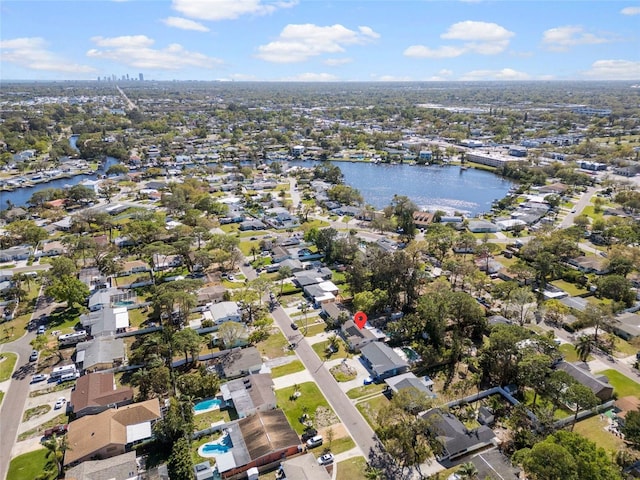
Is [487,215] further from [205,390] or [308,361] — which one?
[205,390]

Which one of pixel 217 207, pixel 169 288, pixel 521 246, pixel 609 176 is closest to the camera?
pixel 169 288

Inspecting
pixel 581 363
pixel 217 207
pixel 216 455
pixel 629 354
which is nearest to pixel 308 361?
pixel 216 455

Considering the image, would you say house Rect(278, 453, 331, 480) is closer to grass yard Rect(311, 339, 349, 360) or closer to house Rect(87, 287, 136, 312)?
grass yard Rect(311, 339, 349, 360)

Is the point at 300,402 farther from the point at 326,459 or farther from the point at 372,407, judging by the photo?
the point at 326,459

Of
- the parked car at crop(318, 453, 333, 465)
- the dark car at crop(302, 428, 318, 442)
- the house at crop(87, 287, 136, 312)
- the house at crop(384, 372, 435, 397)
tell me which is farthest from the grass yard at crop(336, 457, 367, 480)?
the house at crop(87, 287, 136, 312)

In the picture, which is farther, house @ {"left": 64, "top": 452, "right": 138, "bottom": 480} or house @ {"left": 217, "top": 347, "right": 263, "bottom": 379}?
house @ {"left": 217, "top": 347, "right": 263, "bottom": 379}

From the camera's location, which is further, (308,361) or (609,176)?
(609,176)
